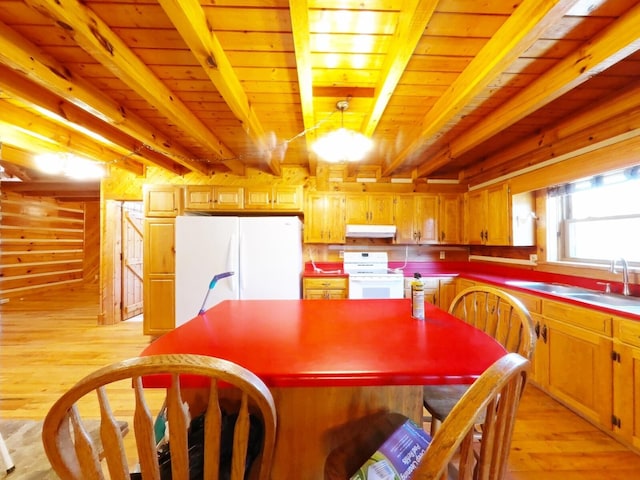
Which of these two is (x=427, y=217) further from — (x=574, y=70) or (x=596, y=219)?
(x=574, y=70)

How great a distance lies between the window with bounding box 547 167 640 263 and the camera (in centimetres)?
216

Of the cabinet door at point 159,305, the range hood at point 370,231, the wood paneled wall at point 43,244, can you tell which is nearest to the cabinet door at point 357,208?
the range hood at point 370,231

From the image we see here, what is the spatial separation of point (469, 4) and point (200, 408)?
6.96 ft

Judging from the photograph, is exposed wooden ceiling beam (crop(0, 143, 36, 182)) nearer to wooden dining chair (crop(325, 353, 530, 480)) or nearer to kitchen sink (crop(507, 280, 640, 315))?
wooden dining chair (crop(325, 353, 530, 480))

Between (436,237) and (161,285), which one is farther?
(436,237)

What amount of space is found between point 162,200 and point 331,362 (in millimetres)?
3587

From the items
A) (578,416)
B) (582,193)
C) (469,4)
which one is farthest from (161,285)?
(582,193)

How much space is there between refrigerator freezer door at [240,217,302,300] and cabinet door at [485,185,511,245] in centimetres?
234

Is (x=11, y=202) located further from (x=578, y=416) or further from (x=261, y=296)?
(x=578, y=416)

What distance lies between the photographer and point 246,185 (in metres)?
3.76

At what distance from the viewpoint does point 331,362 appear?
88 centimetres

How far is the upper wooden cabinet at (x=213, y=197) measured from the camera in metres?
3.63

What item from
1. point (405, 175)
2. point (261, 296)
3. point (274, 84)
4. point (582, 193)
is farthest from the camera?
point (405, 175)

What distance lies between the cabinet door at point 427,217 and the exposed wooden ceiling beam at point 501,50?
172 centimetres
